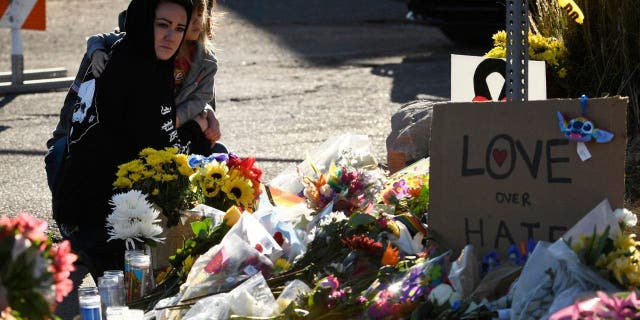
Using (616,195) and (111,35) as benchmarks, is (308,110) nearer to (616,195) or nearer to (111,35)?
(111,35)

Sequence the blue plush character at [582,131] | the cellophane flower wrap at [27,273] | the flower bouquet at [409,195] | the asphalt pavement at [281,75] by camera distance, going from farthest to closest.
→ the asphalt pavement at [281,75] < the flower bouquet at [409,195] < the blue plush character at [582,131] < the cellophane flower wrap at [27,273]

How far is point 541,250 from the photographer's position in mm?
3115

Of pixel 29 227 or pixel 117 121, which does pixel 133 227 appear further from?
pixel 29 227

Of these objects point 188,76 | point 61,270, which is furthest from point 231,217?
point 61,270

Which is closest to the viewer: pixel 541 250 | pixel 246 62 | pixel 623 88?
pixel 541 250

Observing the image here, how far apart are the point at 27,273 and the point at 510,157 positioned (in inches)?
63.9

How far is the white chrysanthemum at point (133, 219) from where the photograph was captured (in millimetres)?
3736

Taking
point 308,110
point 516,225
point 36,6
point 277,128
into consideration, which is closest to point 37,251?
point 516,225

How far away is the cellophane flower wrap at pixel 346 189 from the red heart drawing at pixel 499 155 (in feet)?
2.17

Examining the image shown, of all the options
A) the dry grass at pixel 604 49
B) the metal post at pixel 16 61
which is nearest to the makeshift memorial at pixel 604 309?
the dry grass at pixel 604 49

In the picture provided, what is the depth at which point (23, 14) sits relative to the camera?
9.18 metres

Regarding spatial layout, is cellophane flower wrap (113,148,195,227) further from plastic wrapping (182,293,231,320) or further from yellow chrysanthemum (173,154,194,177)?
plastic wrapping (182,293,231,320)

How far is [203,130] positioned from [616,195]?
2.22 meters

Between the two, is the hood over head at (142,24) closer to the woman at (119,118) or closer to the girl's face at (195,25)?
the woman at (119,118)
